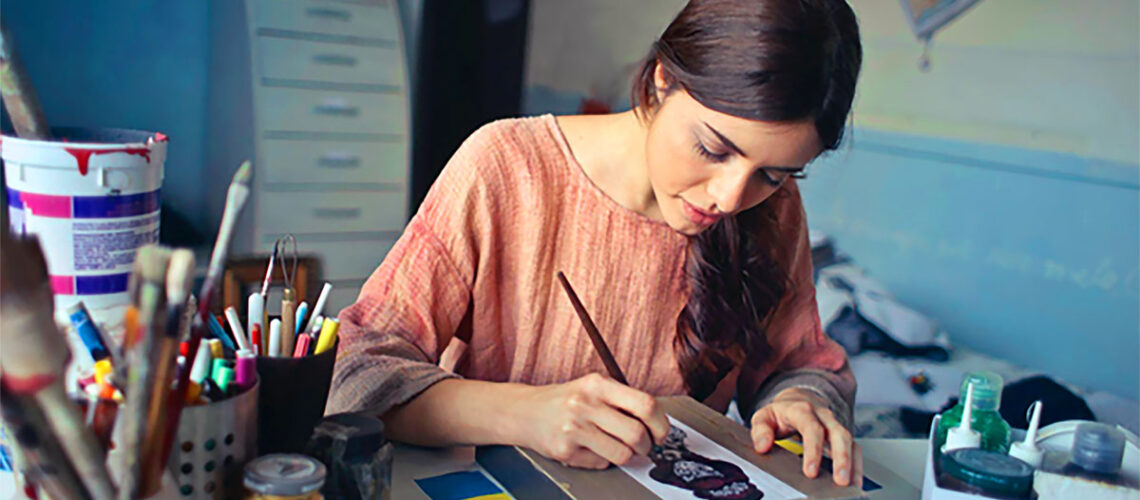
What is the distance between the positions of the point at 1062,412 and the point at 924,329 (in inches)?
12.3

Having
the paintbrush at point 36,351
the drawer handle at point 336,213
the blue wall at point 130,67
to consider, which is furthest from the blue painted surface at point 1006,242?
the paintbrush at point 36,351

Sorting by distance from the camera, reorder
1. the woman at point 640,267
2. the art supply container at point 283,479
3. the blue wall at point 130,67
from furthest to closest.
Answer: the blue wall at point 130,67 < the woman at point 640,267 < the art supply container at point 283,479

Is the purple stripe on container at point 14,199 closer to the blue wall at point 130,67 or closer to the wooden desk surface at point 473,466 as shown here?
the wooden desk surface at point 473,466

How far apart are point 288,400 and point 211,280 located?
186 millimetres

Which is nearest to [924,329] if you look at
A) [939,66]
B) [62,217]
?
[939,66]

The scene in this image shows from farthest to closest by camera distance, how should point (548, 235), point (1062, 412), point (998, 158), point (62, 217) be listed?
point (998, 158) < point (1062, 412) < point (548, 235) < point (62, 217)

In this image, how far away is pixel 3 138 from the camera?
0.56 meters

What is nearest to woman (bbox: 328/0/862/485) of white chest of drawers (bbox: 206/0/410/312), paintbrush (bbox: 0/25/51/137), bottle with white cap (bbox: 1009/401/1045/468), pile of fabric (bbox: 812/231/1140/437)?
bottle with white cap (bbox: 1009/401/1045/468)

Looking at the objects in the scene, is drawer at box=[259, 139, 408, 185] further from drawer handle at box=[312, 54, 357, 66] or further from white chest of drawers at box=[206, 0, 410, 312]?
drawer handle at box=[312, 54, 357, 66]

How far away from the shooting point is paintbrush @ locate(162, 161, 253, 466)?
47 centimetres

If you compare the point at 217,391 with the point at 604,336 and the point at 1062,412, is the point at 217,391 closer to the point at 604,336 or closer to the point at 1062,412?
the point at 604,336

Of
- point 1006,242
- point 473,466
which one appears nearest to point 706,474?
point 473,466

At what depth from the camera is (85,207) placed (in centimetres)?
55

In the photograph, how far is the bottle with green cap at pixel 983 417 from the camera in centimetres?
86
